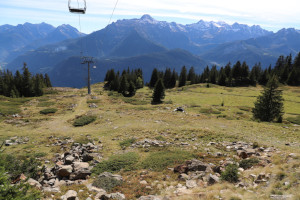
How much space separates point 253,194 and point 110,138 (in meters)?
19.3

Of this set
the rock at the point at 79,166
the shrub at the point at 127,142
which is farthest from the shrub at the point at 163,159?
the rock at the point at 79,166

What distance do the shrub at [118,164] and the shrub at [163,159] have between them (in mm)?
1216

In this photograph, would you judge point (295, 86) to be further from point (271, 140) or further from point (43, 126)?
point (43, 126)

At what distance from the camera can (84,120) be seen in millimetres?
36750

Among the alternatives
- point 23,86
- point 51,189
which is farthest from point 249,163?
point 23,86

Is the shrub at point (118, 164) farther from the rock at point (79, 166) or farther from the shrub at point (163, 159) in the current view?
the shrub at point (163, 159)

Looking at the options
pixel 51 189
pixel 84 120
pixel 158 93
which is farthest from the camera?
pixel 158 93

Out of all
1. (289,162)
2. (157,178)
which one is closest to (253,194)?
(289,162)

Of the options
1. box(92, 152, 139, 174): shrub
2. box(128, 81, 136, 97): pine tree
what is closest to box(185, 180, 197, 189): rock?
box(92, 152, 139, 174): shrub

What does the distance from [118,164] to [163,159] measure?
14.3 feet

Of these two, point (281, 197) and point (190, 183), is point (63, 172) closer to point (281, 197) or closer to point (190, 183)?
point (190, 183)

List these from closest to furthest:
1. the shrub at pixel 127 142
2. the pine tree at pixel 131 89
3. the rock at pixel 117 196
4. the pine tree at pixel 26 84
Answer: the rock at pixel 117 196, the shrub at pixel 127 142, the pine tree at pixel 26 84, the pine tree at pixel 131 89

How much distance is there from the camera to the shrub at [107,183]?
13.6 metres

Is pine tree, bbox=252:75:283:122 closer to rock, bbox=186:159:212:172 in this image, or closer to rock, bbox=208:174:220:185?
rock, bbox=186:159:212:172
